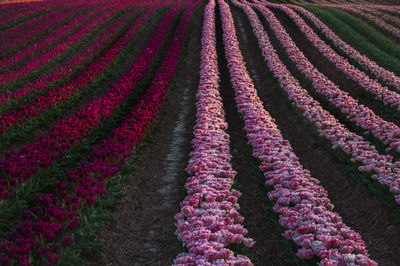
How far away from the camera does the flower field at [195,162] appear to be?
6.29 m

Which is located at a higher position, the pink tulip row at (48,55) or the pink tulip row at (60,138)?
the pink tulip row at (60,138)

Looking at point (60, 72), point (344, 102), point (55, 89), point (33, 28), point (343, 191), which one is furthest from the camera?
point (33, 28)

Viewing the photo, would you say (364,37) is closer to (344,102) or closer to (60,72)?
(344,102)

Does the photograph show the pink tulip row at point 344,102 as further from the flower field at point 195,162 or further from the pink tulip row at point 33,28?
the pink tulip row at point 33,28

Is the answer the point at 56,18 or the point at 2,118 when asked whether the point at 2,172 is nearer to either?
the point at 2,118

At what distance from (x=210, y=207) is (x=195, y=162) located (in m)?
Answer: 2.16

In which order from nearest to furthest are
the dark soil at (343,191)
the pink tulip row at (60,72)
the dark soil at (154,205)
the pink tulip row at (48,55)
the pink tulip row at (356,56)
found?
the dark soil at (154,205)
the dark soil at (343,191)
the pink tulip row at (60,72)
the pink tulip row at (48,55)
the pink tulip row at (356,56)

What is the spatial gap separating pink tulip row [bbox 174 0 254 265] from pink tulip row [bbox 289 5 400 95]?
987 cm

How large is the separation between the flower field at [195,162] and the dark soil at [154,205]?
0.11 feet

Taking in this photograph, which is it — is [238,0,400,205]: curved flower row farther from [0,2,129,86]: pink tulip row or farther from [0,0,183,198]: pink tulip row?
[0,2,129,86]: pink tulip row

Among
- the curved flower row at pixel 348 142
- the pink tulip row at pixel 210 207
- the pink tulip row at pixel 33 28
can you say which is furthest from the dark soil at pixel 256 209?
the pink tulip row at pixel 33 28

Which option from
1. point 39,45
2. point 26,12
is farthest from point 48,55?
point 26,12

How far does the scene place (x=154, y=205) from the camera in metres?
8.48

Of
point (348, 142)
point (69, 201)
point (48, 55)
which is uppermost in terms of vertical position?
point (69, 201)
